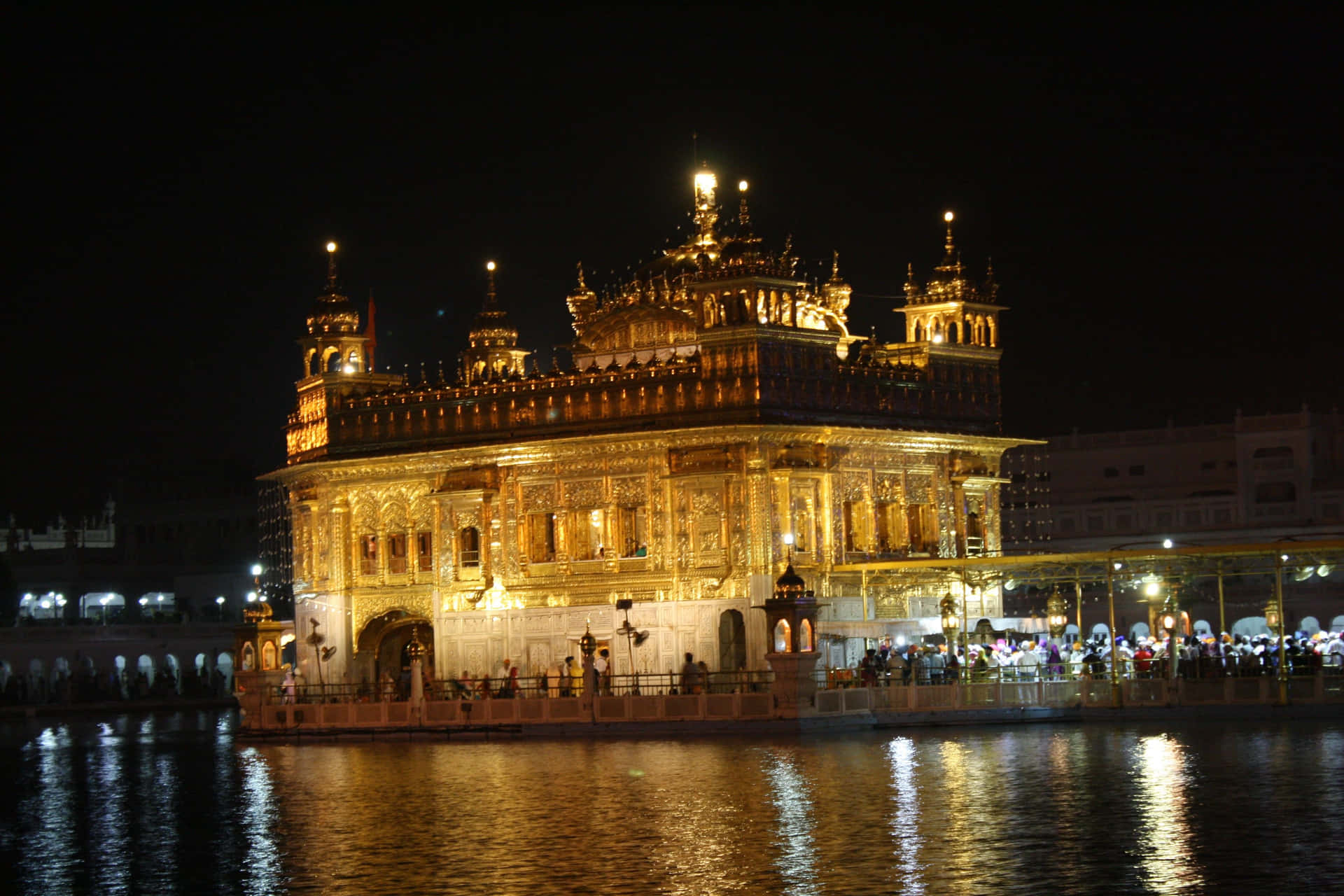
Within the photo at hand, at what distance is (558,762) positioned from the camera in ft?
97.0

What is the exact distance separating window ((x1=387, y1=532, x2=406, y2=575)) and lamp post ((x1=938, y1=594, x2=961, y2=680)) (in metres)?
11.3

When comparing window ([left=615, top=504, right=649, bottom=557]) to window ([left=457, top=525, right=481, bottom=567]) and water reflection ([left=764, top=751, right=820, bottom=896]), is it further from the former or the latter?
water reflection ([left=764, top=751, right=820, bottom=896])

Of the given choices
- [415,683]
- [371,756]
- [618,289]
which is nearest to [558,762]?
[371,756]

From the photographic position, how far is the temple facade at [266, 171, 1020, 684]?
39.3m

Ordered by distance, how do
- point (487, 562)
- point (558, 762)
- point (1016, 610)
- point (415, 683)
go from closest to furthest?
point (558, 762) → point (415, 683) → point (487, 562) → point (1016, 610)

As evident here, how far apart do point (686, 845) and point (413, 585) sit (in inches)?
980

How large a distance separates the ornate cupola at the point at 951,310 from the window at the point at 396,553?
38.1 ft

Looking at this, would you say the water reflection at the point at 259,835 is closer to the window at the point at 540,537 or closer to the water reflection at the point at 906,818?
the water reflection at the point at 906,818

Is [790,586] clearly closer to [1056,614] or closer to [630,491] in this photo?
[630,491]

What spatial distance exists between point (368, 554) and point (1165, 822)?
1070 inches

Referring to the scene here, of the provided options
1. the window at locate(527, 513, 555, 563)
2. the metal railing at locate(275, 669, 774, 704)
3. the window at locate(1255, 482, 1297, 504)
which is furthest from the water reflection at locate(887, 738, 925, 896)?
the window at locate(1255, 482, 1297, 504)

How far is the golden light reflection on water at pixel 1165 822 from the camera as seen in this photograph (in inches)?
656

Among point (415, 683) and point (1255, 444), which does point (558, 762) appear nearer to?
point (415, 683)

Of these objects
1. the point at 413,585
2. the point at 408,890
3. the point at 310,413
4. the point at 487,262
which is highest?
the point at 487,262
